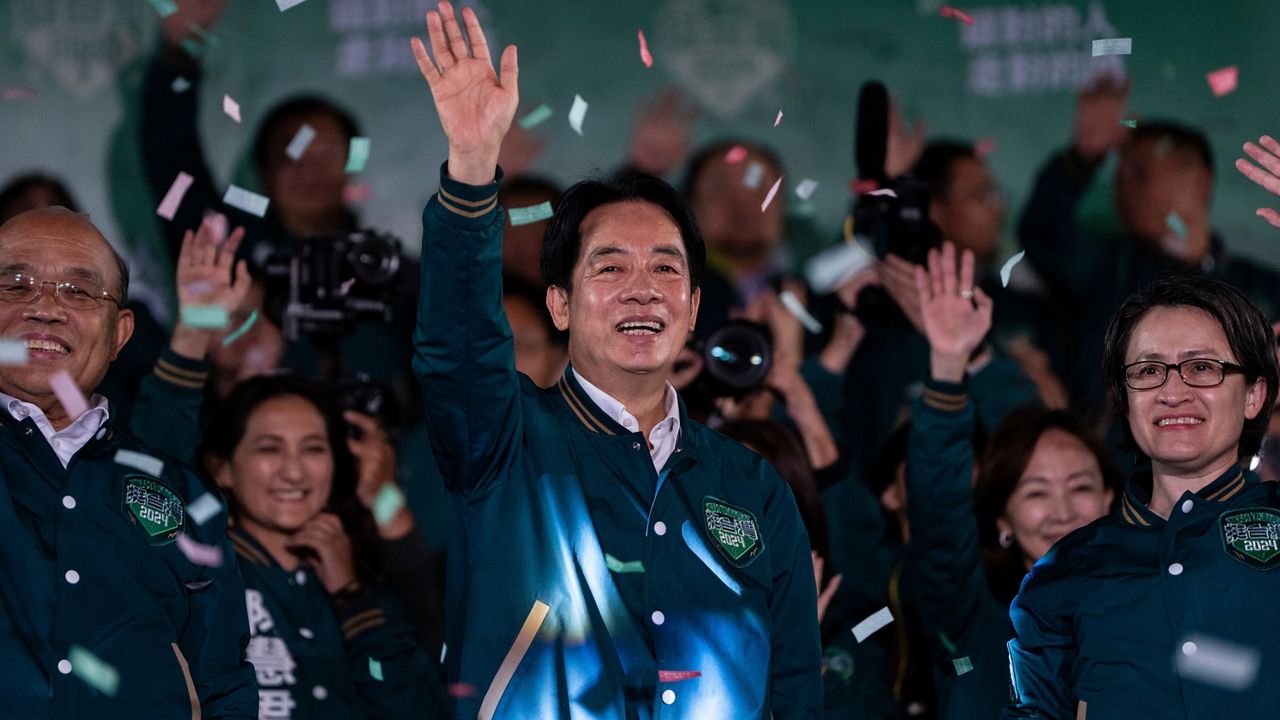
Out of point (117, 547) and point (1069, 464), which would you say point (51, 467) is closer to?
point (117, 547)

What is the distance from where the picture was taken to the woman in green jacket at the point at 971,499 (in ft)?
11.0

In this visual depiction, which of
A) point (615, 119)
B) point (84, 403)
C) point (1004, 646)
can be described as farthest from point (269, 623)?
point (615, 119)

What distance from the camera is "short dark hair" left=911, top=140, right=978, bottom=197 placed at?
5.47 metres

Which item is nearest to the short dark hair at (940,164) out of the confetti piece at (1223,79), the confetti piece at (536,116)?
the confetti piece at (1223,79)

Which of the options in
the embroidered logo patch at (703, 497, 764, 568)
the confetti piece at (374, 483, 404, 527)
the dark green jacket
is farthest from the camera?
the confetti piece at (374, 483, 404, 527)

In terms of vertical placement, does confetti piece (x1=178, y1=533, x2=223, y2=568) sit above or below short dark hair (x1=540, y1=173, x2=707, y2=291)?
below

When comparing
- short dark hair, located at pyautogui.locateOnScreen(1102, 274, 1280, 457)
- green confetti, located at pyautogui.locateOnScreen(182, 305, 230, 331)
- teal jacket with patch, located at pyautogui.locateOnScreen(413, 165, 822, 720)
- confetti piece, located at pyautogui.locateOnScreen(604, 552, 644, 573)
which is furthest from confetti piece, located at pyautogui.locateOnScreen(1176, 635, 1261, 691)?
green confetti, located at pyautogui.locateOnScreen(182, 305, 230, 331)

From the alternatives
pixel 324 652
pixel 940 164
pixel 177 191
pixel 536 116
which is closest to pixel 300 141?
pixel 177 191

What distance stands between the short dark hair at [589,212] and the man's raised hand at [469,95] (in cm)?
28

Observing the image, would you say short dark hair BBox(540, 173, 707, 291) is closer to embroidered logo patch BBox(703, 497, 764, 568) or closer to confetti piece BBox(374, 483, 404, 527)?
embroidered logo patch BBox(703, 497, 764, 568)

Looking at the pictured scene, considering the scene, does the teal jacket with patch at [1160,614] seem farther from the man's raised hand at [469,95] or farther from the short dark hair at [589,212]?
the man's raised hand at [469,95]

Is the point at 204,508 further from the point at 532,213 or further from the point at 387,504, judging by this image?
the point at 387,504

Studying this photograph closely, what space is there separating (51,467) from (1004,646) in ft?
6.23

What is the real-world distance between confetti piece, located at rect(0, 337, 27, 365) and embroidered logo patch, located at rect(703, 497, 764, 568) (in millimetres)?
1057
